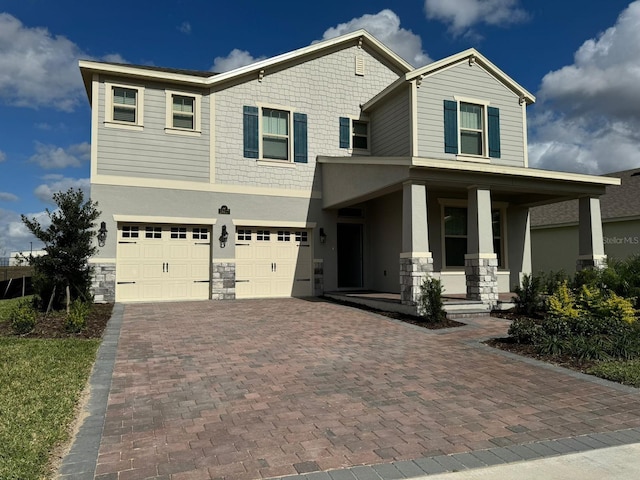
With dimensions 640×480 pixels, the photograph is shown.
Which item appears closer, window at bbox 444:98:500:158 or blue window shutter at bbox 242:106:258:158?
window at bbox 444:98:500:158

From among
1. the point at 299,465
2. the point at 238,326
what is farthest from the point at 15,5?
the point at 299,465

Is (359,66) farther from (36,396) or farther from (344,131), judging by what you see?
(36,396)

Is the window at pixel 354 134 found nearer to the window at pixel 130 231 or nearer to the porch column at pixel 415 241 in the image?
the porch column at pixel 415 241

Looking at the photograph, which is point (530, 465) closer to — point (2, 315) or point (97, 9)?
point (2, 315)

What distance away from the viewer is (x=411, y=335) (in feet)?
29.3

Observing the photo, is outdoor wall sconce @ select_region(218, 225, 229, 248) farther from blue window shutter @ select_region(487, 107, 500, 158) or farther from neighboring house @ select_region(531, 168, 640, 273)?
neighboring house @ select_region(531, 168, 640, 273)

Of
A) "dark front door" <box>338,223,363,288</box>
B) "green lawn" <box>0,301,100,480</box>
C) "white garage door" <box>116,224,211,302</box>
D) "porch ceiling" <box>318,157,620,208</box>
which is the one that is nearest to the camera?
"green lawn" <box>0,301,100,480</box>

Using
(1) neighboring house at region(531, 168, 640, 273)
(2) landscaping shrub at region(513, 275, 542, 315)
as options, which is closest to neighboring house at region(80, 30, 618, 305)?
(2) landscaping shrub at region(513, 275, 542, 315)

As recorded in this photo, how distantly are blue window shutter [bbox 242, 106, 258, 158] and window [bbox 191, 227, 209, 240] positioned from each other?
106 inches

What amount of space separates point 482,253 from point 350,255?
6.03m

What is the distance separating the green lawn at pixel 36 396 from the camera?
3602 millimetres

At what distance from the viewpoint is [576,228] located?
19406mm

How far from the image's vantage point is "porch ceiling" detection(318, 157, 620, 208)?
10.8 metres

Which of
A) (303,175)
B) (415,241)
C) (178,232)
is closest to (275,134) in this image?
(303,175)
